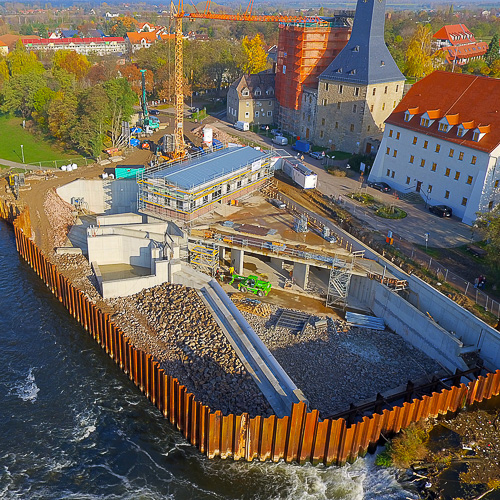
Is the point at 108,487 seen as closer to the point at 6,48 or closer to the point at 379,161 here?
the point at 379,161

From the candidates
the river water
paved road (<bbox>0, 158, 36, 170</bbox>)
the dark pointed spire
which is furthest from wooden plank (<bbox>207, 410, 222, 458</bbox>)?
the dark pointed spire

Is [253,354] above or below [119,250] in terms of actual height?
above

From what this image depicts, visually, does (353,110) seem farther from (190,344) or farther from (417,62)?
(190,344)

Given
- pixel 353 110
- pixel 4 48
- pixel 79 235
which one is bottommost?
pixel 79 235

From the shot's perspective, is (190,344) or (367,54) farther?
(367,54)

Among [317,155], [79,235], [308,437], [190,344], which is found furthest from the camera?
[317,155]

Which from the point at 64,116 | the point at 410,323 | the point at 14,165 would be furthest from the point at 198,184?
the point at 64,116

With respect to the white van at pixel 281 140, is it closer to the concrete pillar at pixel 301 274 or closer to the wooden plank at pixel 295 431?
the concrete pillar at pixel 301 274

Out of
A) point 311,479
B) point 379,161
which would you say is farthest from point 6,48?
point 311,479
